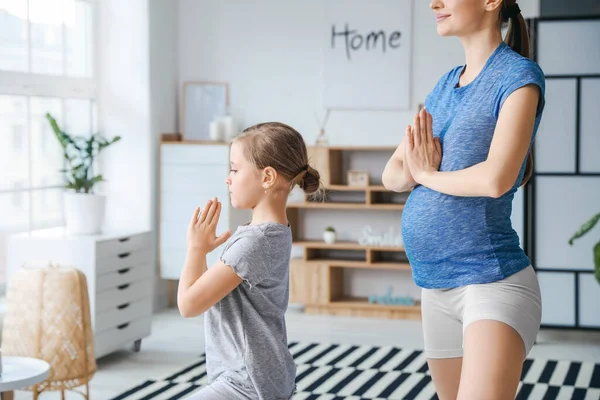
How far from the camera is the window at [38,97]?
4918 millimetres

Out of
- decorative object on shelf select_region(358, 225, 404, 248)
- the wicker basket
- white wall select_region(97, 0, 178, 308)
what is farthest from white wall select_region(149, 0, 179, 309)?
the wicker basket

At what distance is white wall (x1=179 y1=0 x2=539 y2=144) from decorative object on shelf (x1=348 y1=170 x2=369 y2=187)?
26 cm

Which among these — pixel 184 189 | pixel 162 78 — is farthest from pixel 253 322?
pixel 162 78

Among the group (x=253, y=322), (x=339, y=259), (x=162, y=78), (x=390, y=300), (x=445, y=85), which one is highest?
(x=162, y=78)

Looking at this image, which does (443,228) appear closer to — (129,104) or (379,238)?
(379,238)

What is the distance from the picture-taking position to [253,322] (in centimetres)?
186

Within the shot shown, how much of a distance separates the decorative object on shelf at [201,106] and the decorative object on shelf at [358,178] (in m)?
1.05

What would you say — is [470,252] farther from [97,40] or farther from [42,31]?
[97,40]

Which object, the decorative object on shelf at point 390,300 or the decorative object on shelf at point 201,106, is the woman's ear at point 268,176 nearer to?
the decorative object on shelf at point 390,300

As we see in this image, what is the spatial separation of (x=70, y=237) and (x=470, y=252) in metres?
3.27

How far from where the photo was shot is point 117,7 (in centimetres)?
594

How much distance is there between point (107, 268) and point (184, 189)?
57.6 inches

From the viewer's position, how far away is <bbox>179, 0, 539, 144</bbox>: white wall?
19.9 feet

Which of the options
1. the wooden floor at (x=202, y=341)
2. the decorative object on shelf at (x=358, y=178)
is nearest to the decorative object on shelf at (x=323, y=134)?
the decorative object on shelf at (x=358, y=178)
